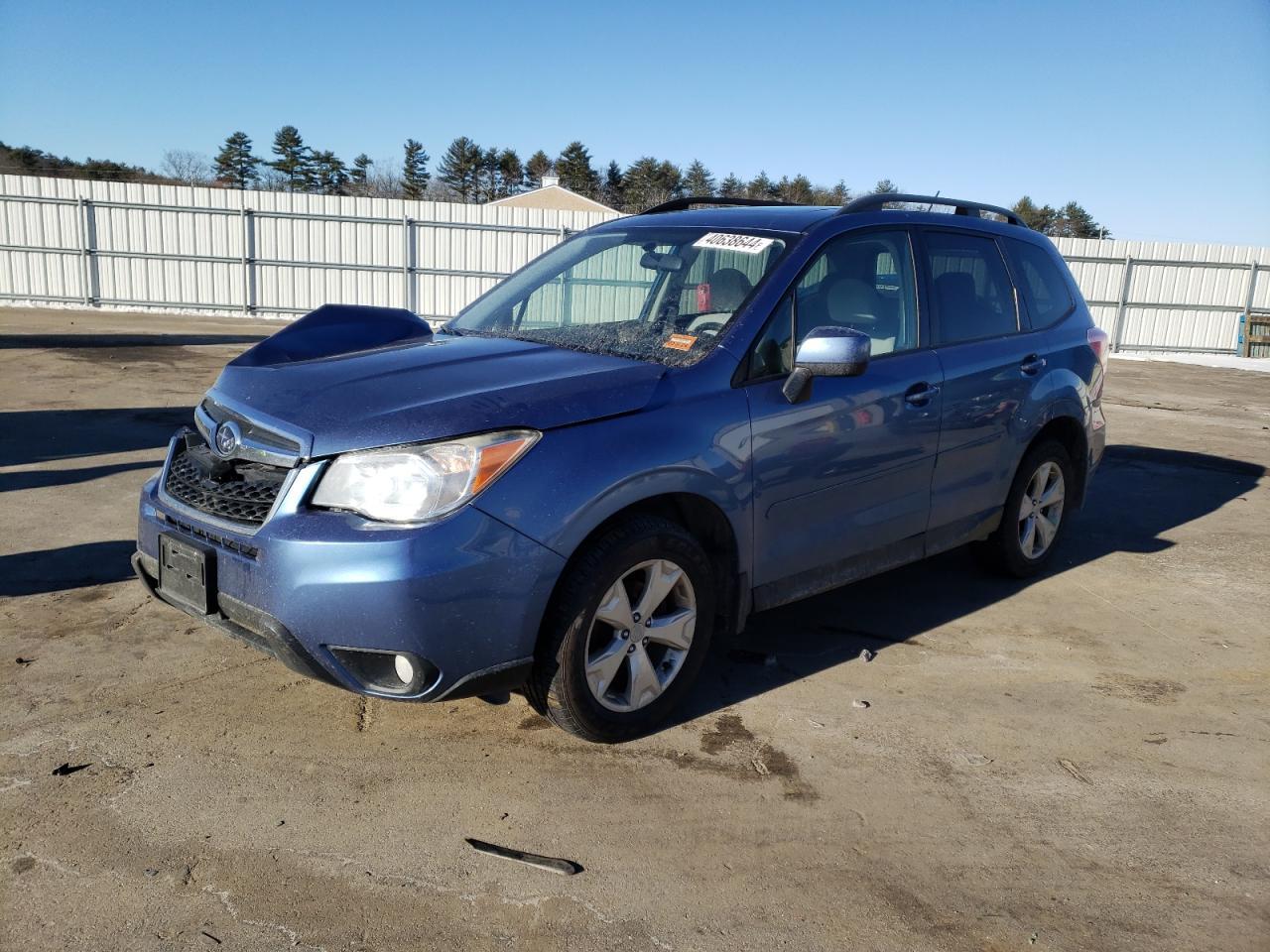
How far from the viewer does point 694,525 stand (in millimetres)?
3686

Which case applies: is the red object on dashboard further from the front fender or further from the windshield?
the front fender

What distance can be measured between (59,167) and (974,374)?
75.2 metres

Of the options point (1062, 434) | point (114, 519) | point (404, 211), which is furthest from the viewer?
point (404, 211)

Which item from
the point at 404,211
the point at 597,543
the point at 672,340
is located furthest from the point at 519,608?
the point at 404,211

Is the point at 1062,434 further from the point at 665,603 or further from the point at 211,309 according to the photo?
the point at 211,309

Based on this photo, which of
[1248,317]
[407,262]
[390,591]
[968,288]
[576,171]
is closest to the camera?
[390,591]

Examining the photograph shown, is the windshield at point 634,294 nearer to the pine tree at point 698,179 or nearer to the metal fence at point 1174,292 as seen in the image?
the metal fence at point 1174,292

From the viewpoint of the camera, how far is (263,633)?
121 inches

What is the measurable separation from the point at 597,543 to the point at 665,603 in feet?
1.53

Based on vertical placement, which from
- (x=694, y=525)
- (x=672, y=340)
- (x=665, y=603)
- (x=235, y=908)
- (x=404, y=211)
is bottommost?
(x=235, y=908)

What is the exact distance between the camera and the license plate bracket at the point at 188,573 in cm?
320

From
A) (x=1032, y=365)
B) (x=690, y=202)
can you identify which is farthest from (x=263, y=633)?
(x=1032, y=365)

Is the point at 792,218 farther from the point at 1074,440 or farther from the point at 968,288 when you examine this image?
the point at 1074,440

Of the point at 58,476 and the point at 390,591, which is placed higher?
the point at 390,591
